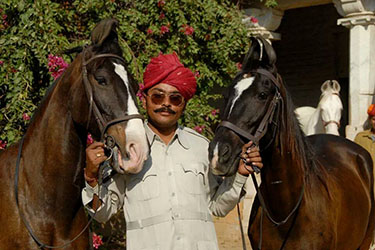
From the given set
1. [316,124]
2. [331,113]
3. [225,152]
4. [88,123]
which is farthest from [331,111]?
[88,123]

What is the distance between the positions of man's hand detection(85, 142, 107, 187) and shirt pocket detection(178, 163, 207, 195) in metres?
0.38

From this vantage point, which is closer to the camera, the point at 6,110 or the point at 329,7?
the point at 6,110

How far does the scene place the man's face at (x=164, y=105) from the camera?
281 cm

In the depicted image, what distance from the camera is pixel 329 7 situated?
543 inches

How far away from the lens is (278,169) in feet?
12.1

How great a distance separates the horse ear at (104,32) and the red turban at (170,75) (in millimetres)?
290

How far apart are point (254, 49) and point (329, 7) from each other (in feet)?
35.6

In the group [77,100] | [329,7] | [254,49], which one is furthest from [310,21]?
[77,100]

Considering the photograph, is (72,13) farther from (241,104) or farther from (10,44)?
(241,104)

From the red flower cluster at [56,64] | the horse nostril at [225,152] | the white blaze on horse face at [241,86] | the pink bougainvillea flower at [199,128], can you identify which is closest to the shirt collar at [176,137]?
the horse nostril at [225,152]

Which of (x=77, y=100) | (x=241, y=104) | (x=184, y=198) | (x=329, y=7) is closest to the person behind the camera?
(x=184, y=198)

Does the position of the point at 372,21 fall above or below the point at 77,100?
above

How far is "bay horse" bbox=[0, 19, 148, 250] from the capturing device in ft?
9.60

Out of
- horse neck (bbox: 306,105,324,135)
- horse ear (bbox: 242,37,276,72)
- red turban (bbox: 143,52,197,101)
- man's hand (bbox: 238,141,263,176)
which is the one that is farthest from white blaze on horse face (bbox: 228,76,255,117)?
horse neck (bbox: 306,105,324,135)
